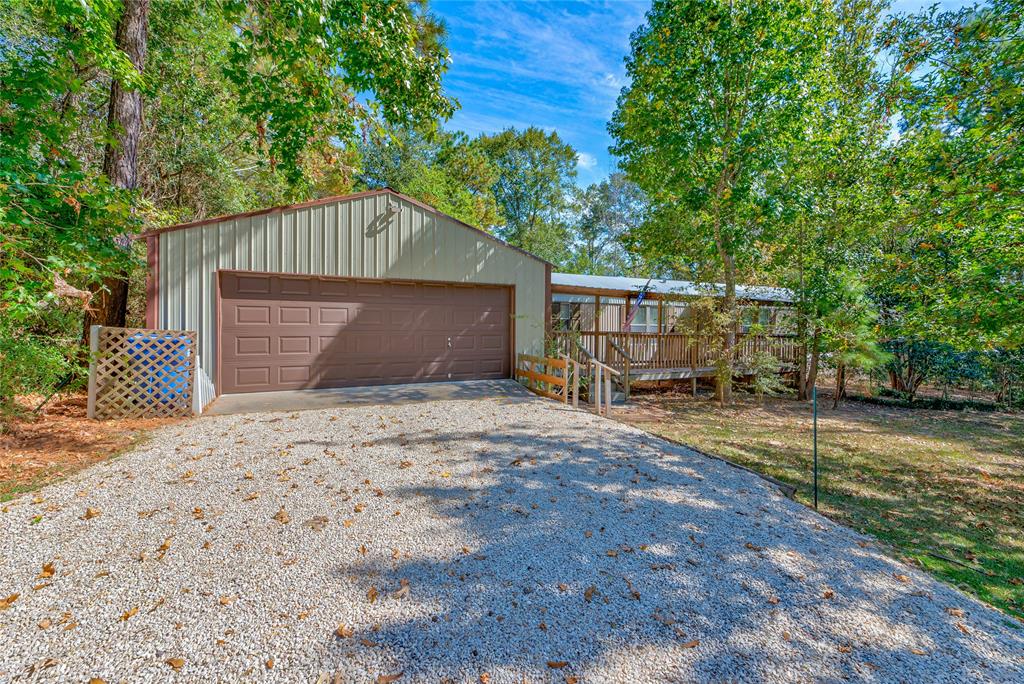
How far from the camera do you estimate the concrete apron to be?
22.4 ft

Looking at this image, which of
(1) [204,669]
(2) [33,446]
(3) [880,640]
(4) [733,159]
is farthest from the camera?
(4) [733,159]

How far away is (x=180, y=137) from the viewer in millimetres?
11844

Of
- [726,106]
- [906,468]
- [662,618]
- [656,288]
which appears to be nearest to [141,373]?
[662,618]

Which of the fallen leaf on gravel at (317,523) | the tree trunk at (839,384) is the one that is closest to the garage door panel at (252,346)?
the fallen leaf on gravel at (317,523)

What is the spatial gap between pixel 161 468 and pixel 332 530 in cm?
234

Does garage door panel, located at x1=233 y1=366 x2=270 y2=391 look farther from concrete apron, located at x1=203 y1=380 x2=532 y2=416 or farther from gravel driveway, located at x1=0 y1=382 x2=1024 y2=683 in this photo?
gravel driveway, located at x1=0 y1=382 x2=1024 y2=683

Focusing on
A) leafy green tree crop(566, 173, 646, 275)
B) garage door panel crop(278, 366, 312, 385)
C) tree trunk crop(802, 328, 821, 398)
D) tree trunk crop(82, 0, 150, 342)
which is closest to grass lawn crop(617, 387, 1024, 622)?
tree trunk crop(802, 328, 821, 398)

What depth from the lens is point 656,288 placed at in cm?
1285

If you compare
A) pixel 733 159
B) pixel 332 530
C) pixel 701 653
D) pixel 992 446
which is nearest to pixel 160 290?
pixel 332 530

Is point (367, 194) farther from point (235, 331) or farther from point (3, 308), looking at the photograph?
point (3, 308)

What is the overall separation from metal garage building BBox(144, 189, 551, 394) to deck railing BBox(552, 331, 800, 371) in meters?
1.42

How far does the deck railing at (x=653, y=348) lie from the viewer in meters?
10.5

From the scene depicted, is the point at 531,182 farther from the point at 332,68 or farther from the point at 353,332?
the point at 353,332

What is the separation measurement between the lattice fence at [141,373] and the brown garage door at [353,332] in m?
1.13
